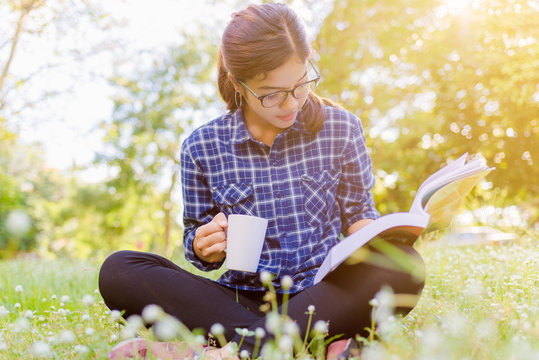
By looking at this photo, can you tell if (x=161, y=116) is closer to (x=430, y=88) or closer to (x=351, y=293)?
(x=430, y=88)

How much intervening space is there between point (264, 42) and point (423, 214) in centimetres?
107

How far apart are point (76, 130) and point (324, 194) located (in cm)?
806

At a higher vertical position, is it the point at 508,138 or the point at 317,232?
the point at 317,232

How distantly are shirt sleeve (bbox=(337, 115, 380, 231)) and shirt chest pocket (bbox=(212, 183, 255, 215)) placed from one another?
49cm

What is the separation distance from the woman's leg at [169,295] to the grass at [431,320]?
130 mm

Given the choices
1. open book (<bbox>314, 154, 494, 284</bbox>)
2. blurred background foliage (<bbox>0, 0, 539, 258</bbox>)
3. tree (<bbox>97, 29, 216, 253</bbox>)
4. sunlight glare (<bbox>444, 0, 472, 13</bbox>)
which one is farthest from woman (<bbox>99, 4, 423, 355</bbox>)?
tree (<bbox>97, 29, 216, 253</bbox>)

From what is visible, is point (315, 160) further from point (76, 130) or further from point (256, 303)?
point (76, 130)

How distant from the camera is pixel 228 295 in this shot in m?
2.15

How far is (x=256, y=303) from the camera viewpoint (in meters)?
2.20

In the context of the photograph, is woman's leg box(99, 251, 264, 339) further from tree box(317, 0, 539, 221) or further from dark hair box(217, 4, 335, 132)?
tree box(317, 0, 539, 221)

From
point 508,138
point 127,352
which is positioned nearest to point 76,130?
point 508,138

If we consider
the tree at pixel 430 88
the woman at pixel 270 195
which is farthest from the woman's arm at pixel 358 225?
the tree at pixel 430 88

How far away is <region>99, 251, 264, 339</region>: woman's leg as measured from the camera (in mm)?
1927

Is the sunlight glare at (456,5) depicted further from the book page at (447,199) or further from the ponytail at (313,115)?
the book page at (447,199)
